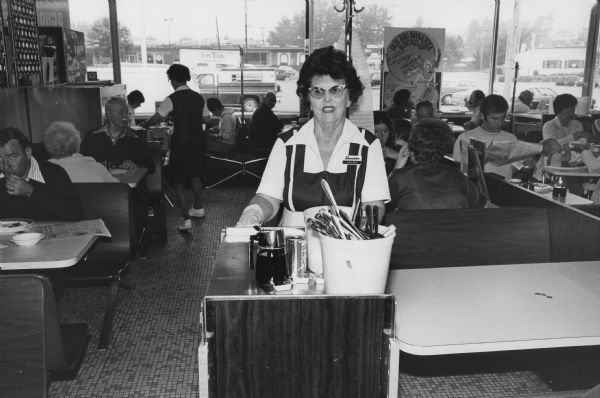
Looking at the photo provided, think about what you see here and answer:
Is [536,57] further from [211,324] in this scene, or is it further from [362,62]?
[211,324]

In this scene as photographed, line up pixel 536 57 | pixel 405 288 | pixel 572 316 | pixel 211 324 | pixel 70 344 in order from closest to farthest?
pixel 211 324, pixel 572 316, pixel 405 288, pixel 70 344, pixel 536 57

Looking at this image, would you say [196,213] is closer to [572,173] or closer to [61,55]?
[61,55]

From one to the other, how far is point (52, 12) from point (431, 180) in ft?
22.0

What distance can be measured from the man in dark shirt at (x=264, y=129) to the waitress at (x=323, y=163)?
597cm

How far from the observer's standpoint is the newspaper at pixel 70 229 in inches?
107

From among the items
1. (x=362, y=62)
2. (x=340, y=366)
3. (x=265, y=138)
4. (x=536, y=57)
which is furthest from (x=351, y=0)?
(x=536, y=57)

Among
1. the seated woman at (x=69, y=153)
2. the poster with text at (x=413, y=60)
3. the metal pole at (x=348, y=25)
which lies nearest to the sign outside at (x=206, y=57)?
the poster with text at (x=413, y=60)

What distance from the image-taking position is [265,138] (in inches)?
333

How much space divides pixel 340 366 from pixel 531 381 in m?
2.05

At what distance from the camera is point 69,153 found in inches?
151

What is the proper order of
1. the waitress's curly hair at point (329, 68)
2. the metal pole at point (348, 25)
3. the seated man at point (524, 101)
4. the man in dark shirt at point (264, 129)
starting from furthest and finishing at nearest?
the seated man at point (524, 101), the man in dark shirt at point (264, 129), the metal pole at point (348, 25), the waitress's curly hair at point (329, 68)

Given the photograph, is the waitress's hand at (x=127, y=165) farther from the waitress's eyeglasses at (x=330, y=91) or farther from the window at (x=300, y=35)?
the window at (x=300, y=35)

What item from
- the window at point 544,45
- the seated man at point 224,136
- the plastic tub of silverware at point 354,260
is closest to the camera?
the plastic tub of silverware at point 354,260

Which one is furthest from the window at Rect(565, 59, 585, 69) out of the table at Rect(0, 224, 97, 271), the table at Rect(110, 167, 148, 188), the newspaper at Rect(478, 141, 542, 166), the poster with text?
the table at Rect(0, 224, 97, 271)
